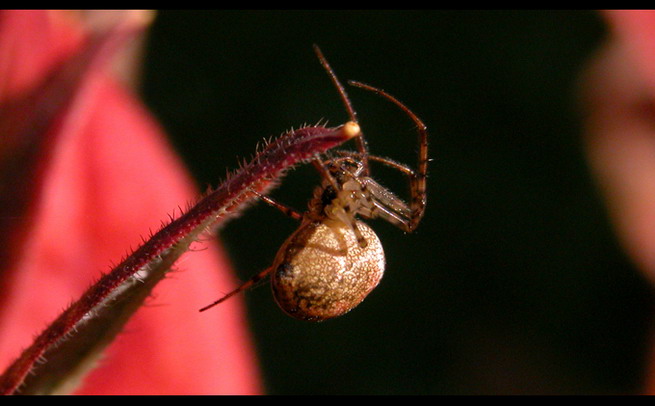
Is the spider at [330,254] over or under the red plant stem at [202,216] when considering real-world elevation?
under

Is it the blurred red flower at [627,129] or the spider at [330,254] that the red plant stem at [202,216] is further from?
the blurred red flower at [627,129]

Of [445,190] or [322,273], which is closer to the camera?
[322,273]

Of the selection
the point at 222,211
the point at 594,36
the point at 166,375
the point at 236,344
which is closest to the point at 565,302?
the point at 594,36

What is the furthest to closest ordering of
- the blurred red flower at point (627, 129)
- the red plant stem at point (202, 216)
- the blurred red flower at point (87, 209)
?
the blurred red flower at point (627, 129) < the blurred red flower at point (87, 209) < the red plant stem at point (202, 216)

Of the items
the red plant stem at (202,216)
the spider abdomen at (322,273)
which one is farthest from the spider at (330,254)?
the red plant stem at (202,216)

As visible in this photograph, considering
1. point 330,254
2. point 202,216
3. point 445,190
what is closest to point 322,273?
point 330,254

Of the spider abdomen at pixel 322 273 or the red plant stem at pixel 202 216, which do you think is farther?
the spider abdomen at pixel 322 273

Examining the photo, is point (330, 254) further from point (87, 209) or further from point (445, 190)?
point (445, 190)

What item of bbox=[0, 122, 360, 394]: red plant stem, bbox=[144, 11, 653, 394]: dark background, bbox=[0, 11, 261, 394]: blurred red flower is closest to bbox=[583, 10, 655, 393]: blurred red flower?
bbox=[144, 11, 653, 394]: dark background
